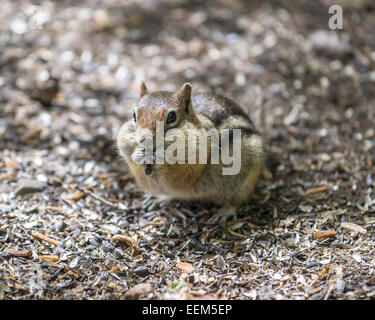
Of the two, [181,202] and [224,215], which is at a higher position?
[181,202]

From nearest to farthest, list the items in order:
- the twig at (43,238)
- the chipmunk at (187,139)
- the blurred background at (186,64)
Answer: the chipmunk at (187,139) → the twig at (43,238) → the blurred background at (186,64)

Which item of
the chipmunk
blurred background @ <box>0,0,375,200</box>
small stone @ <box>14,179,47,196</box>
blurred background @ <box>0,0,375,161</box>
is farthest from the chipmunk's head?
blurred background @ <box>0,0,375,161</box>

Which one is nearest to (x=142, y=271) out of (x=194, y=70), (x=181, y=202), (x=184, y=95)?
(x=181, y=202)

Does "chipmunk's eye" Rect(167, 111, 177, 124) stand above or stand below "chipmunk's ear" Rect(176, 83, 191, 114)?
below

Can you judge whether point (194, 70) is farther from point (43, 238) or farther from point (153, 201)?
point (43, 238)

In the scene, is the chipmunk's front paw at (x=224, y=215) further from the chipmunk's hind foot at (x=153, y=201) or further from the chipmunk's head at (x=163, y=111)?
the chipmunk's head at (x=163, y=111)

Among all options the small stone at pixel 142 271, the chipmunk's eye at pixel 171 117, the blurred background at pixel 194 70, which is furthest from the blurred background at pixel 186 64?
the small stone at pixel 142 271

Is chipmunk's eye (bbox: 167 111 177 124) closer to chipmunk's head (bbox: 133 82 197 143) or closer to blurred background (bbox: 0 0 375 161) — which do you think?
chipmunk's head (bbox: 133 82 197 143)

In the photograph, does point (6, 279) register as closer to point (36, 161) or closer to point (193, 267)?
point (193, 267)
